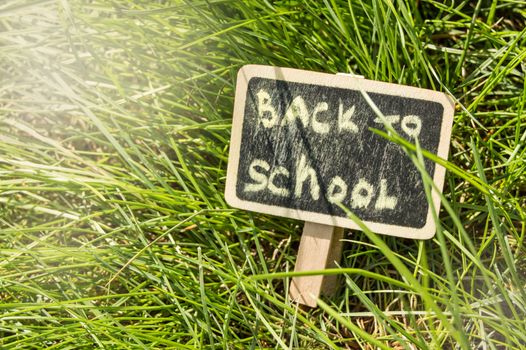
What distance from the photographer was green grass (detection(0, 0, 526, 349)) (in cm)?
85

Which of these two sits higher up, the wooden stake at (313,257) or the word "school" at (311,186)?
the word "school" at (311,186)

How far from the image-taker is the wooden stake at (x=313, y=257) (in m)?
0.84

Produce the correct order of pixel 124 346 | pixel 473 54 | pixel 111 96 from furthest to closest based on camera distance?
pixel 111 96 → pixel 473 54 → pixel 124 346

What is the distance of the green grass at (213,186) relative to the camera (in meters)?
0.85

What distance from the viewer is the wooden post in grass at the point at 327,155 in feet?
2.65

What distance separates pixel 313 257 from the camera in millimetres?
849

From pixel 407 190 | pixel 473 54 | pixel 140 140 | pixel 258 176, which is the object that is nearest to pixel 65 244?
pixel 140 140

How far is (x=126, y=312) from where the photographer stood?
0.94 m

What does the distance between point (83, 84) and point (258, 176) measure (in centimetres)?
32

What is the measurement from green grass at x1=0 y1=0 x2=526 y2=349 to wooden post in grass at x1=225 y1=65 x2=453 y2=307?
0.06 metres

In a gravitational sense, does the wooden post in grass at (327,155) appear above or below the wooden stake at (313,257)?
above

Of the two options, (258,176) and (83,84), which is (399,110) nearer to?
(258,176)

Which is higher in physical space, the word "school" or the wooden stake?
the word "school"

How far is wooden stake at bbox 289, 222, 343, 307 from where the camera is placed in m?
0.84
